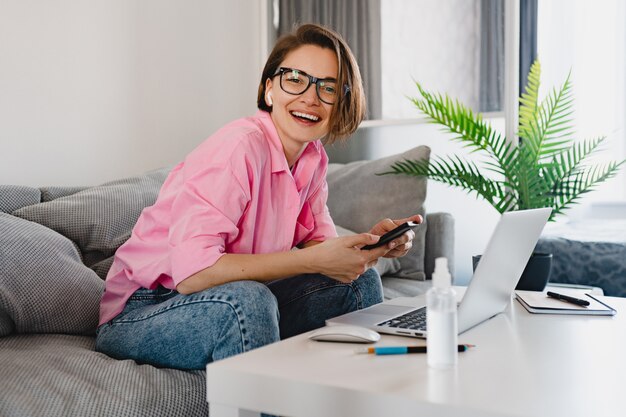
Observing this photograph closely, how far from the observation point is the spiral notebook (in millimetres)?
1335

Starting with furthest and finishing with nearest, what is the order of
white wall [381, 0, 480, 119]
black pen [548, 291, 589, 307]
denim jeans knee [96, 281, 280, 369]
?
white wall [381, 0, 480, 119], black pen [548, 291, 589, 307], denim jeans knee [96, 281, 280, 369]

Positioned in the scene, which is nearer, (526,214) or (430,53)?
(526,214)

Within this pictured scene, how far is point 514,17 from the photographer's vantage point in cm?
289

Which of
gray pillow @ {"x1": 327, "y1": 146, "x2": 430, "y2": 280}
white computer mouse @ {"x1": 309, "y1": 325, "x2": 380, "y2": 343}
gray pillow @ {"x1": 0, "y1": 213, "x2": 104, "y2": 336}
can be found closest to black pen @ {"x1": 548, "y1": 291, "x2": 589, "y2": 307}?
white computer mouse @ {"x1": 309, "y1": 325, "x2": 380, "y2": 343}

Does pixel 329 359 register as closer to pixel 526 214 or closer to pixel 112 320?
pixel 526 214

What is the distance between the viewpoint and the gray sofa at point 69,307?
1282mm

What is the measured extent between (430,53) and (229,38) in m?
0.89

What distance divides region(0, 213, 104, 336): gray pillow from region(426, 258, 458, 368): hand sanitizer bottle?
970 millimetres

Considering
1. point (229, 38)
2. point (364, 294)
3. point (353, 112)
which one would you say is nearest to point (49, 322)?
point (364, 294)

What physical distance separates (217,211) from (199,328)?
0.24 metres

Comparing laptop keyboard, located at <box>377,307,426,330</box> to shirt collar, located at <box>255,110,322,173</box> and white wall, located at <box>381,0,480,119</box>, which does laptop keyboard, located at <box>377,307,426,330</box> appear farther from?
white wall, located at <box>381,0,480,119</box>

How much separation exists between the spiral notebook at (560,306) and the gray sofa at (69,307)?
63 cm

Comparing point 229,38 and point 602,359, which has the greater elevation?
point 229,38

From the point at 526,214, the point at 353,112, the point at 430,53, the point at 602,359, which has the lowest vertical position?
the point at 602,359
